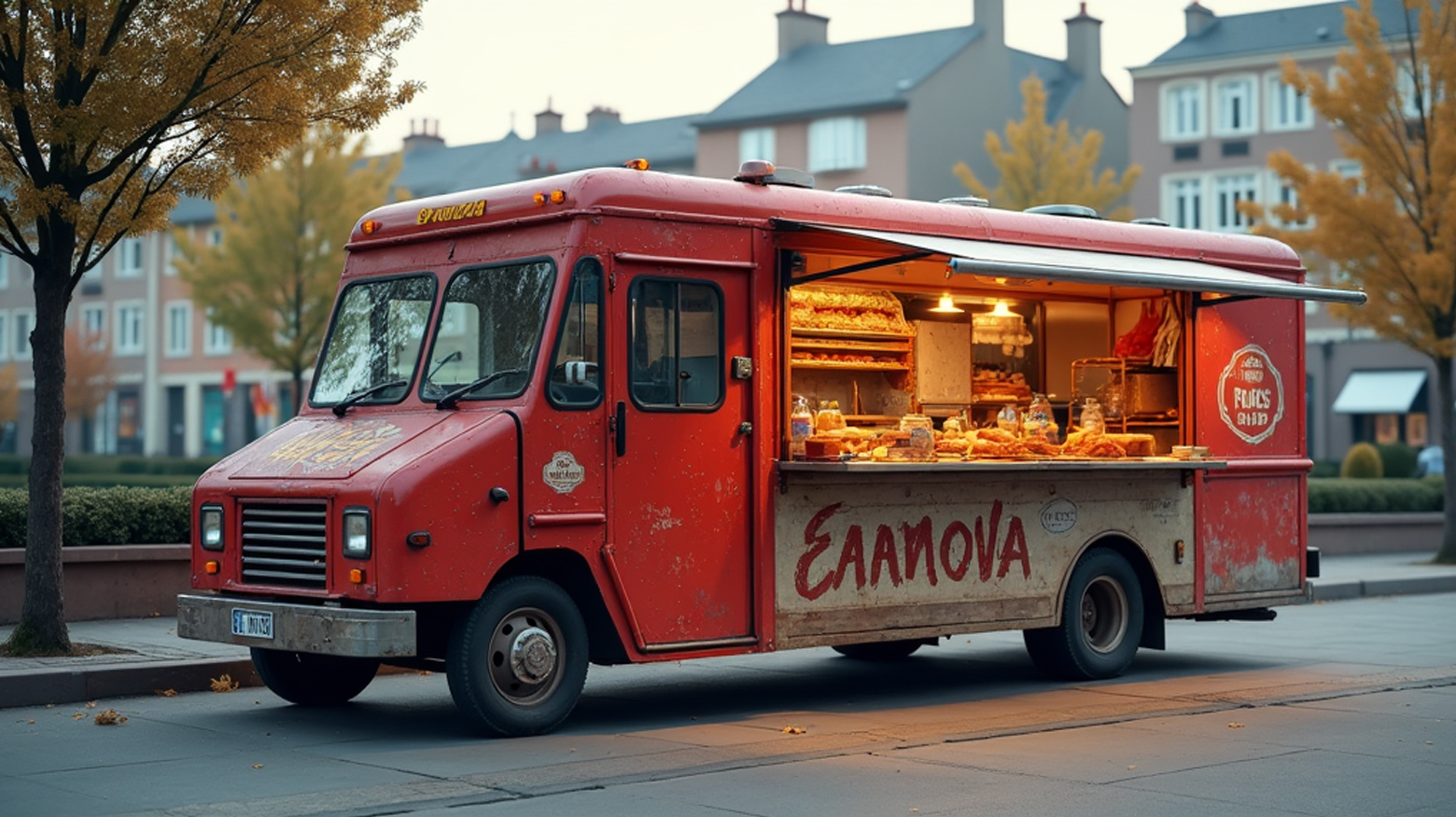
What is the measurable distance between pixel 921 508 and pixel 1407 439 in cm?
4540

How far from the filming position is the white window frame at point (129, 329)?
73.9m

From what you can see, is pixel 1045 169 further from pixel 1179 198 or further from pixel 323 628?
pixel 323 628

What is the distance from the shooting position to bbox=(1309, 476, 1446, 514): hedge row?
89.5 feet

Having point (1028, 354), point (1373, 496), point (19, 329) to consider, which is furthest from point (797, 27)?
point (1028, 354)

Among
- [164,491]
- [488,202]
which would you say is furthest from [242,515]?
[164,491]

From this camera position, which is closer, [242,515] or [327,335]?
[242,515]

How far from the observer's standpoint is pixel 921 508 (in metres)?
11.8

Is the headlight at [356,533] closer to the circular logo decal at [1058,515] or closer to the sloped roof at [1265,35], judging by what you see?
the circular logo decal at [1058,515]

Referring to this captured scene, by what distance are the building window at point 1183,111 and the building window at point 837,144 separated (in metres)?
9.28

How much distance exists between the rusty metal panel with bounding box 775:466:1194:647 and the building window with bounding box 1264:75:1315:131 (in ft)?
146

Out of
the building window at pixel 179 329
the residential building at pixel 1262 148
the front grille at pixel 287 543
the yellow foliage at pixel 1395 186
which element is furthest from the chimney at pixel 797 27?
the front grille at pixel 287 543

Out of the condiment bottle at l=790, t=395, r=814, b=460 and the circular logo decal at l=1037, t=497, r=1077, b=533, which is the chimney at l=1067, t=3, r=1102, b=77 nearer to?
the circular logo decal at l=1037, t=497, r=1077, b=533

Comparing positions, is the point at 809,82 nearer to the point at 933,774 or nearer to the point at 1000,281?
the point at 1000,281

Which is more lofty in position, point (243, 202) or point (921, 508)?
point (243, 202)
